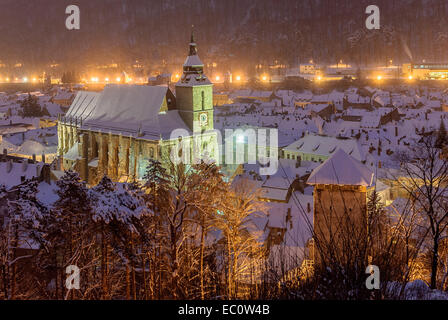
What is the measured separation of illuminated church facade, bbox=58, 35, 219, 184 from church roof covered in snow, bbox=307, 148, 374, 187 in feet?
73.8

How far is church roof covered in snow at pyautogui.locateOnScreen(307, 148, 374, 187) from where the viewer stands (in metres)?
13.8

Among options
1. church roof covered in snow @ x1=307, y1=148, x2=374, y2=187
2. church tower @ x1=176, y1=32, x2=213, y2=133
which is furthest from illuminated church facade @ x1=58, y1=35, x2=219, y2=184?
church roof covered in snow @ x1=307, y1=148, x2=374, y2=187

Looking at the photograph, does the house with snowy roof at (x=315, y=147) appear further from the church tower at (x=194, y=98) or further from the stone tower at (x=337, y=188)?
the stone tower at (x=337, y=188)

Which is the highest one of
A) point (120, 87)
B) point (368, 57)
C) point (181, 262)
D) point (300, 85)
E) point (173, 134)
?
point (368, 57)

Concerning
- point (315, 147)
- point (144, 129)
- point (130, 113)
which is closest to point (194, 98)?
point (144, 129)

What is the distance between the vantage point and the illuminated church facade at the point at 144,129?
38312 millimetres

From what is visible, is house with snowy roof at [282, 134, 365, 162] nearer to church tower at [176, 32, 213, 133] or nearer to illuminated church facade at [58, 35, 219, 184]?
church tower at [176, 32, 213, 133]

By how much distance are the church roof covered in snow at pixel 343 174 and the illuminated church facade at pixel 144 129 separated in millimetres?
22480

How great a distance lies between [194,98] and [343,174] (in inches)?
1058

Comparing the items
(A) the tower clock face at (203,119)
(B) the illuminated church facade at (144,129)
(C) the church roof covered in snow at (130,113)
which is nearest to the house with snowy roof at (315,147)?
(A) the tower clock face at (203,119)

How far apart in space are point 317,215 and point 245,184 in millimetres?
15648

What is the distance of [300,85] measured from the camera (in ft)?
375
